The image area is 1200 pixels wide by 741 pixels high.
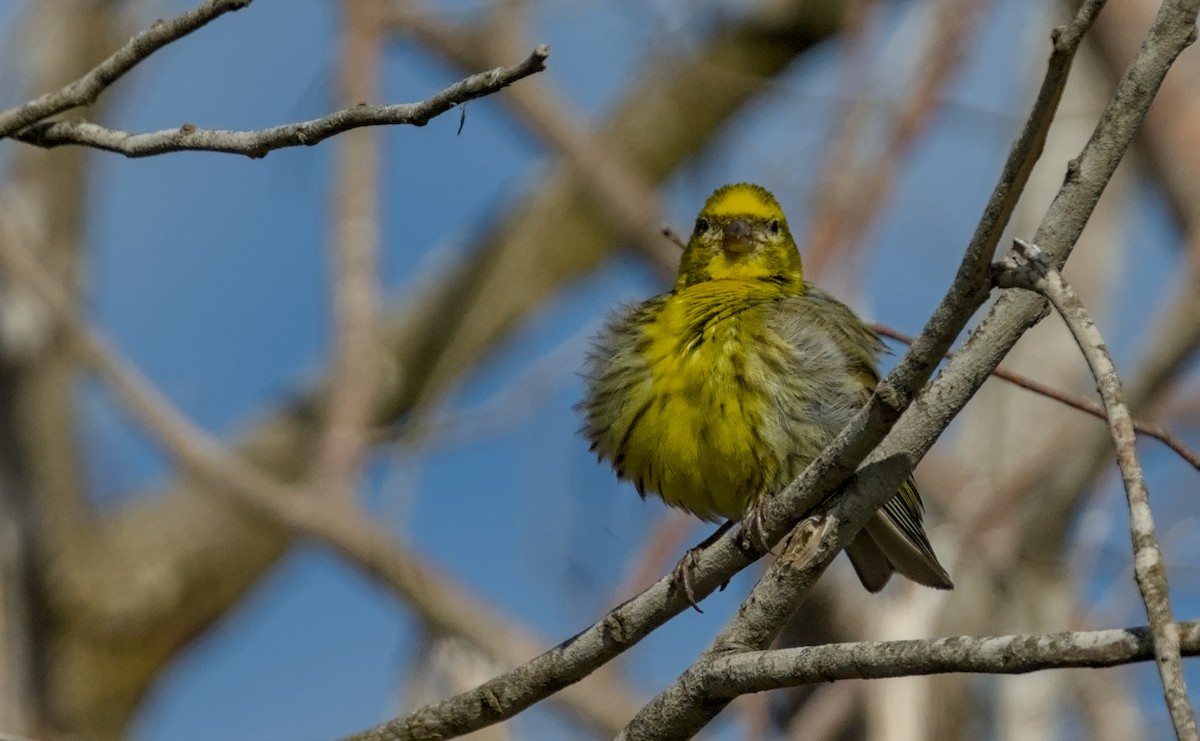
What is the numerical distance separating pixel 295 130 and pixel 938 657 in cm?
133

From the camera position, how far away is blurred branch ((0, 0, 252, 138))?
259cm

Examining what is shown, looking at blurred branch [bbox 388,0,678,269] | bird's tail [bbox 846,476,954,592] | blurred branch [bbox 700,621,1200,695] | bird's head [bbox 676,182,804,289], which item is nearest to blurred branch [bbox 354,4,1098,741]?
blurred branch [bbox 700,621,1200,695]

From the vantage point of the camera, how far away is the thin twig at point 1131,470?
1.74 metres

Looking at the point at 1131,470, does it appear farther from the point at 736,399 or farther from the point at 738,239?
the point at 738,239

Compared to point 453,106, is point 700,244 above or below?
above

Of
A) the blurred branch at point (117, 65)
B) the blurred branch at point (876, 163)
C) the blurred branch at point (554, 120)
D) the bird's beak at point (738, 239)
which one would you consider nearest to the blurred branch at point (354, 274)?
the blurred branch at point (554, 120)

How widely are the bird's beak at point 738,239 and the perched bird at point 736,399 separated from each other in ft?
0.72

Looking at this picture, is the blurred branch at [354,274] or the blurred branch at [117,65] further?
the blurred branch at [354,274]

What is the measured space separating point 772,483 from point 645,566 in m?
2.46

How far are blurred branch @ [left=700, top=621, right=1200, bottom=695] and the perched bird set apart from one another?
126cm

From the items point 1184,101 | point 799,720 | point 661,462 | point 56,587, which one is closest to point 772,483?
point 661,462

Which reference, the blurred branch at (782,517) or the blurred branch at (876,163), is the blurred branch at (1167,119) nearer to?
the blurred branch at (876,163)

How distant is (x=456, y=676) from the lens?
5465mm

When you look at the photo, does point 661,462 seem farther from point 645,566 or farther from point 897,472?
point 645,566
